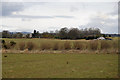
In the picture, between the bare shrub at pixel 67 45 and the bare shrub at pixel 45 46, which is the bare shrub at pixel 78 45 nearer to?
the bare shrub at pixel 67 45

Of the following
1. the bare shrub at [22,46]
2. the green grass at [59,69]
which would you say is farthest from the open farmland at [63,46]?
the green grass at [59,69]

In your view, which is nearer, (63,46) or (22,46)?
(22,46)

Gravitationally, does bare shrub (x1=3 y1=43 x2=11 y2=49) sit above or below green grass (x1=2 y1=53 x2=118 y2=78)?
above

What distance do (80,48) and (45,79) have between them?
14961 mm

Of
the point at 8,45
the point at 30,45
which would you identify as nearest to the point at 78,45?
the point at 30,45

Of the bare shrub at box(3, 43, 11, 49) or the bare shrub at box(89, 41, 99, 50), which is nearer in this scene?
the bare shrub at box(3, 43, 11, 49)

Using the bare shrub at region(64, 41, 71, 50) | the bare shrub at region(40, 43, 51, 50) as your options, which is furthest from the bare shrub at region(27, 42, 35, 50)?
the bare shrub at region(64, 41, 71, 50)

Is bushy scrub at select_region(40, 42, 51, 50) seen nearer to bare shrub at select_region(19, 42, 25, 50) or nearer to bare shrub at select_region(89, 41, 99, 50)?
bare shrub at select_region(19, 42, 25, 50)

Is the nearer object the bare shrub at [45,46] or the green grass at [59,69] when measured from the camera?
the green grass at [59,69]

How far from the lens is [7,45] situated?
21.0 metres

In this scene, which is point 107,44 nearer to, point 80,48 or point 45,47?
point 80,48

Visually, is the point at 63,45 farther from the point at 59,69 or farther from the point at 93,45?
the point at 59,69

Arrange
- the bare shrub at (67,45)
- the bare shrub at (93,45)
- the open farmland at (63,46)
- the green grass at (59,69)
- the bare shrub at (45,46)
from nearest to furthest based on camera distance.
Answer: the green grass at (59,69) → the open farmland at (63,46) → the bare shrub at (45,46) → the bare shrub at (93,45) → the bare shrub at (67,45)

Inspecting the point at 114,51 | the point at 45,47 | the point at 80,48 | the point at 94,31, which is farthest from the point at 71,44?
the point at 94,31
